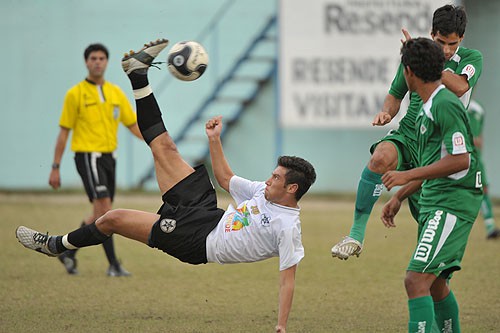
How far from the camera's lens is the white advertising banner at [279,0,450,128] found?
17609 mm

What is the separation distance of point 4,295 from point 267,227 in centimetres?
316

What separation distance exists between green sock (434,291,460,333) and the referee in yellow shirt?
4.43 meters

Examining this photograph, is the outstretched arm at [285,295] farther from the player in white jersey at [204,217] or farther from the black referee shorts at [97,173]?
the black referee shorts at [97,173]

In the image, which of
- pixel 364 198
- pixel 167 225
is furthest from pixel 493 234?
pixel 167 225

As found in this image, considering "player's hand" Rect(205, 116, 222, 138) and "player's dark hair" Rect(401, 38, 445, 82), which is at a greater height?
"player's dark hair" Rect(401, 38, 445, 82)

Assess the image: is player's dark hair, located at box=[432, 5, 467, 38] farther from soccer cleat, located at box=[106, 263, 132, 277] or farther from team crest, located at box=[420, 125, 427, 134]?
soccer cleat, located at box=[106, 263, 132, 277]

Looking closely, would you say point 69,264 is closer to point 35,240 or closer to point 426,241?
point 35,240

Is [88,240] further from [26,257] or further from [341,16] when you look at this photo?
[341,16]

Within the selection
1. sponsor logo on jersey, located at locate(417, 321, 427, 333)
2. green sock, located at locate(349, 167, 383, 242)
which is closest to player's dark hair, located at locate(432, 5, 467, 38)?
green sock, located at locate(349, 167, 383, 242)

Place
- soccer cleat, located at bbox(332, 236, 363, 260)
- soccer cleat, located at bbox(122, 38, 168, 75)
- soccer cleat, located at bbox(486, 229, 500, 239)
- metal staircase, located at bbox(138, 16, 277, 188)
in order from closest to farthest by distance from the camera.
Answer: soccer cleat, located at bbox(332, 236, 363, 260) < soccer cleat, located at bbox(122, 38, 168, 75) < soccer cleat, located at bbox(486, 229, 500, 239) < metal staircase, located at bbox(138, 16, 277, 188)

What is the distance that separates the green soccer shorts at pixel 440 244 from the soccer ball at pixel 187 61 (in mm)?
2476

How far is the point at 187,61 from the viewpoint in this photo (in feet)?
24.2

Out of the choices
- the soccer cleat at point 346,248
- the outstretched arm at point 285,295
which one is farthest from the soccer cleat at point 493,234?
the outstretched arm at point 285,295

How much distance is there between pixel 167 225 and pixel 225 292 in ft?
7.90
